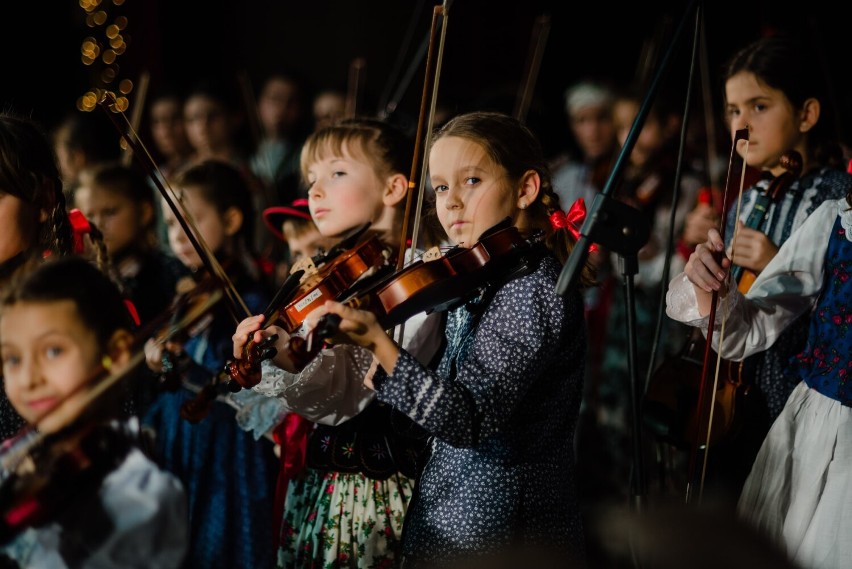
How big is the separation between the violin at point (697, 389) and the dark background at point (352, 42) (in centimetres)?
265

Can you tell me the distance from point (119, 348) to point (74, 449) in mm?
165

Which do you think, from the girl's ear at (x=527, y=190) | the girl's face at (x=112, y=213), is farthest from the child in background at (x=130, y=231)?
the girl's ear at (x=527, y=190)

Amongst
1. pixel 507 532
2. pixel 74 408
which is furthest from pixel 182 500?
pixel 507 532

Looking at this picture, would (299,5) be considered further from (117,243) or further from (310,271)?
(310,271)

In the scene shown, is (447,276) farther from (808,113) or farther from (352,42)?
(352,42)

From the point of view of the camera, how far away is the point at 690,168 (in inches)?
141

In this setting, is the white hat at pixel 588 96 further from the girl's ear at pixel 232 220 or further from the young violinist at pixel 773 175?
the young violinist at pixel 773 175

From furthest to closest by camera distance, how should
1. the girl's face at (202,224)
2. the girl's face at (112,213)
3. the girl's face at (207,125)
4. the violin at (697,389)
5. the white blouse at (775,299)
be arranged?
the girl's face at (207,125)
the girl's face at (112,213)
the girl's face at (202,224)
the violin at (697,389)
the white blouse at (775,299)

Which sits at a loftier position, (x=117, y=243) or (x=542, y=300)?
(x=117, y=243)

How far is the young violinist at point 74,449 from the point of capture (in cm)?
126

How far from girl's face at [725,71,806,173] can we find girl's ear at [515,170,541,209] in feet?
1.78

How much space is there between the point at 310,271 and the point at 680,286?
2.37 ft

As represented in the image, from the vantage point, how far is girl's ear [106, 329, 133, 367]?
1.38m

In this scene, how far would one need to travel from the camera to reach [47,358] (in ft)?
4.33
